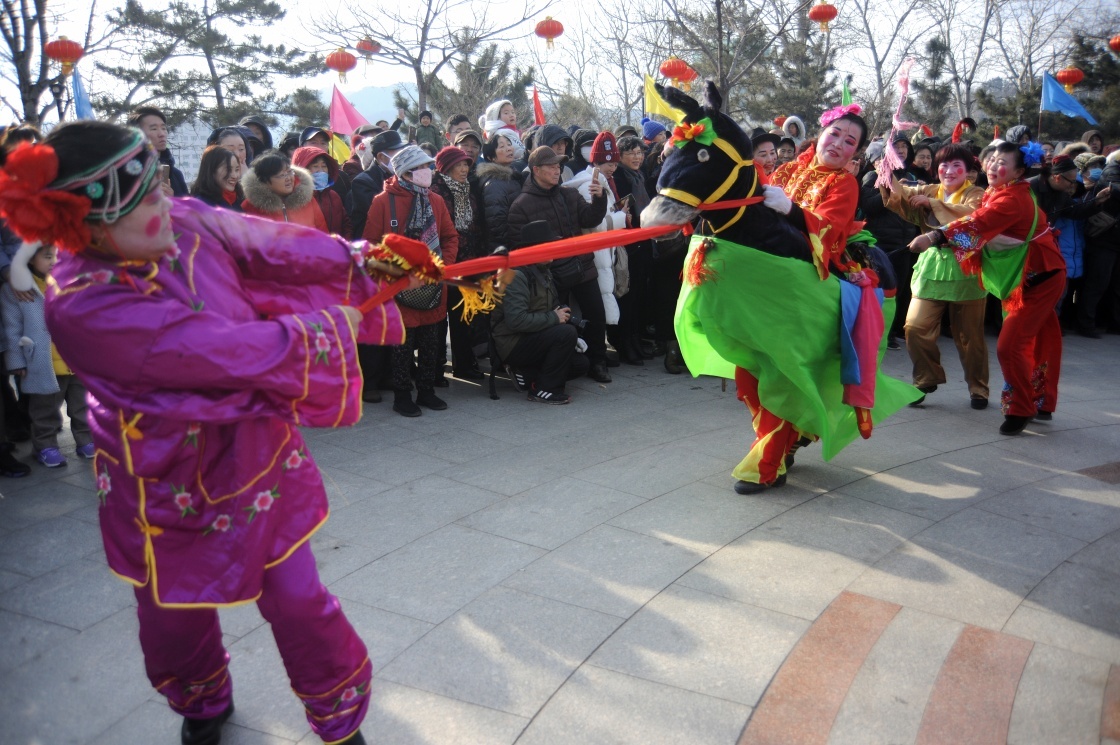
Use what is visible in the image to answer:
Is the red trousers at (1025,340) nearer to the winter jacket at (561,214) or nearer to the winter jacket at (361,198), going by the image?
the winter jacket at (561,214)

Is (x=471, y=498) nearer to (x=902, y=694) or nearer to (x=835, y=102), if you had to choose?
(x=902, y=694)

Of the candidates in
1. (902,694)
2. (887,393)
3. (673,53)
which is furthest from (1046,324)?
(673,53)

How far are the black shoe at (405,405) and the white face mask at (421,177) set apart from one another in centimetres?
138

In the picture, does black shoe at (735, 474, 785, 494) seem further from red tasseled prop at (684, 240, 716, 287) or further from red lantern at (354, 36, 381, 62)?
red lantern at (354, 36, 381, 62)

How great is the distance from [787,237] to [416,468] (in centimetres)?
223

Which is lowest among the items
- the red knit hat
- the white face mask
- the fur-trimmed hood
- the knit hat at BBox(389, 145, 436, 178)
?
the fur-trimmed hood

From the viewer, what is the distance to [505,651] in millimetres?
3035

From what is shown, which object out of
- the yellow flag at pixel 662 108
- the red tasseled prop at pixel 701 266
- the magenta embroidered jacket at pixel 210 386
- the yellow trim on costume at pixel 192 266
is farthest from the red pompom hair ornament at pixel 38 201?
the red tasseled prop at pixel 701 266

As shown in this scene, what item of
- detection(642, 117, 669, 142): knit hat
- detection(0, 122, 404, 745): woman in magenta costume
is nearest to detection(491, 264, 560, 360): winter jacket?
detection(642, 117, 669, 142): knit hat

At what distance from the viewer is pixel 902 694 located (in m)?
2.82

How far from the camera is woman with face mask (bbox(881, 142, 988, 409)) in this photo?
6047 mm

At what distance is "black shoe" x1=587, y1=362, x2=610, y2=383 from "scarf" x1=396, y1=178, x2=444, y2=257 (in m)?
1.62

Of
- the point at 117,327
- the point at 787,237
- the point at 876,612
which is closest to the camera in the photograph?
the point at 117,327

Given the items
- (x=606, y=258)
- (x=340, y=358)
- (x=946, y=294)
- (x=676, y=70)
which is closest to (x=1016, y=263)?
(x=946, y=294)
